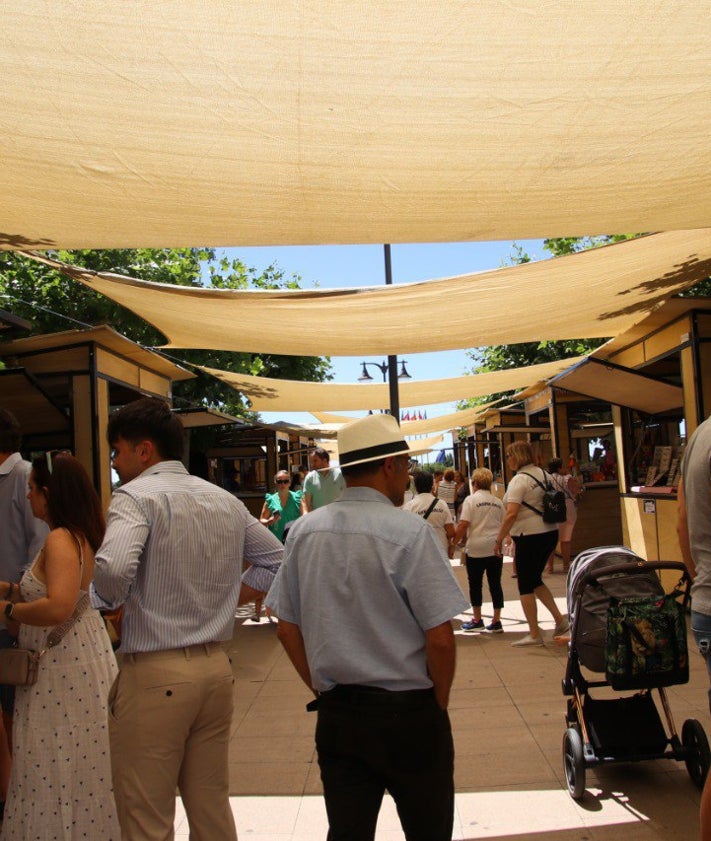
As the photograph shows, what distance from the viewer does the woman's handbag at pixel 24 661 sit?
10.3 ft

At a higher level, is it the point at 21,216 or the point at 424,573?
the point at 21,216

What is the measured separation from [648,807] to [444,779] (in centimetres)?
184

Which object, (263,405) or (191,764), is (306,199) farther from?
(263,405)

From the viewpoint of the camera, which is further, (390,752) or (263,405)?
(263,405)

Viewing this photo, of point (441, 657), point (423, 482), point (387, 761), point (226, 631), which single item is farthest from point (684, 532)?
point (423, 482)

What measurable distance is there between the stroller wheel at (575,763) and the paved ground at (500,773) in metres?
0.06

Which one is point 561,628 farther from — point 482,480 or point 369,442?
point 369,442

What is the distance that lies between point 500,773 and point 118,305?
12832 mm

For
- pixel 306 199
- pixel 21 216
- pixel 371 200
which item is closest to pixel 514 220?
pixel 371 200

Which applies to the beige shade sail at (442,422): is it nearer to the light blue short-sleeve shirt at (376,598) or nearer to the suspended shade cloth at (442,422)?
the suspended shade cloth at (442,422)

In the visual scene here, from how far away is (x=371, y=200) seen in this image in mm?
4441

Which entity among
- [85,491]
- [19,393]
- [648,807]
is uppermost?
[19,393]

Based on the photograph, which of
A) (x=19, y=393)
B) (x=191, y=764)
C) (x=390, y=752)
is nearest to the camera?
(x=390, y=752)

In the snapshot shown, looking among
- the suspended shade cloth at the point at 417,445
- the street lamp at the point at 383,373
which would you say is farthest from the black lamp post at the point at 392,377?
the suspended shade cloth at the point at 417,445
